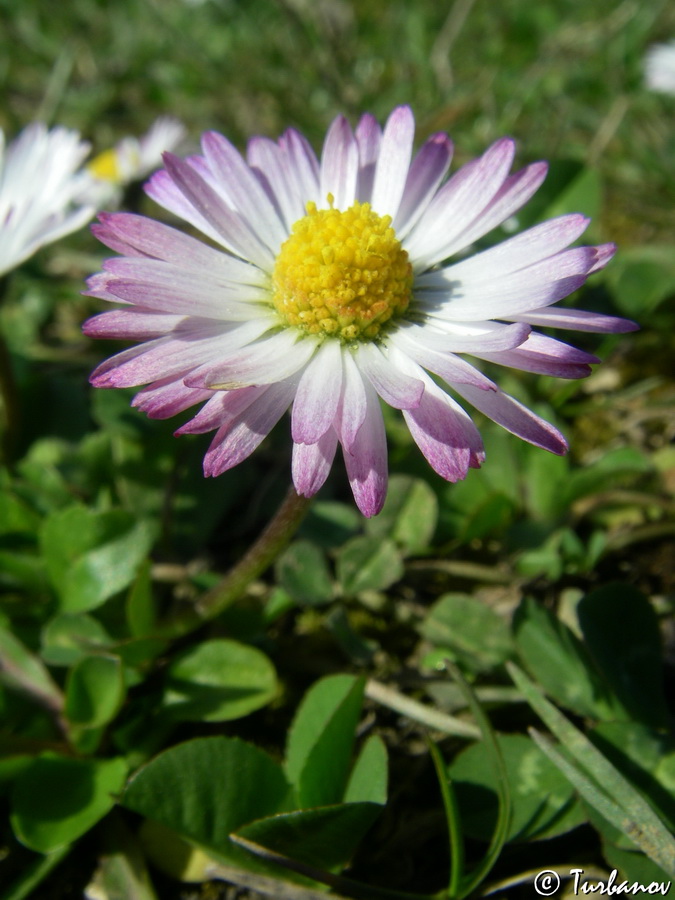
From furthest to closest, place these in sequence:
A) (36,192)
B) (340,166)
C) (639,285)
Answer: (639,285) → (36,192) → (340,166)

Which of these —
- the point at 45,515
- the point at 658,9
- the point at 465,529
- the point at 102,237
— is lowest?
the point at 465,529

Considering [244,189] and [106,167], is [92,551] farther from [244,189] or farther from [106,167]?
[106,167]

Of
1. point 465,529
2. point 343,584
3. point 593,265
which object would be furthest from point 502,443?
point 593,265

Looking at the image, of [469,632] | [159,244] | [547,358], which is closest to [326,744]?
[469,632]

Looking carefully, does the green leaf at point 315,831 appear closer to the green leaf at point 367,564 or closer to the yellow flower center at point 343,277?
the green leaf at point 367,564

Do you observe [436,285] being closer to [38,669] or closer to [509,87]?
[38,669]

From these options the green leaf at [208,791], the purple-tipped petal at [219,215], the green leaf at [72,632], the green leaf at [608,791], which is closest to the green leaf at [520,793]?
the green leaf at [608,791]
